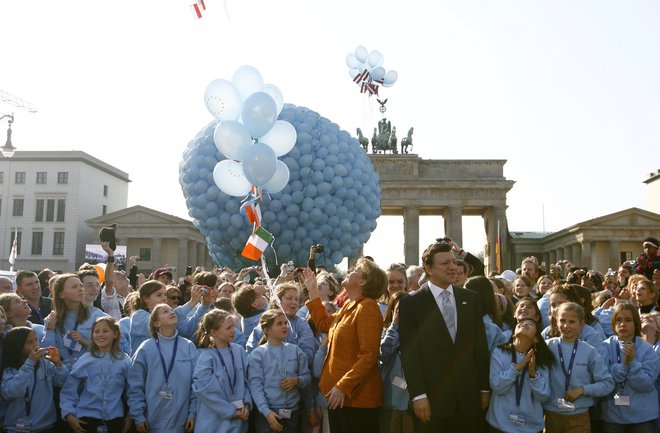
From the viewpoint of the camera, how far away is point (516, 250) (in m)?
63.3

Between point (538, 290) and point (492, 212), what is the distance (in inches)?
1905

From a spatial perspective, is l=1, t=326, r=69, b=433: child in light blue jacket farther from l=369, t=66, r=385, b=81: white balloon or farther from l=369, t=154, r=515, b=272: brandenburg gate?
l=369, t=154, r=515, b=272: brandenburg gate

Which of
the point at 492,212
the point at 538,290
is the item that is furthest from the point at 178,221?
the point at 538,290

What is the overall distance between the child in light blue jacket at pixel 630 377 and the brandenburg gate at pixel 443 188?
165 feet

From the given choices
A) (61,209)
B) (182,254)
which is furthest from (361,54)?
(61,209)

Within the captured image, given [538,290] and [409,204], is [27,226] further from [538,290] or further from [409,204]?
[538,290]

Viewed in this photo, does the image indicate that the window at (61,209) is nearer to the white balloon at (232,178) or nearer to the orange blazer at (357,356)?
the white balloon at (232,178)

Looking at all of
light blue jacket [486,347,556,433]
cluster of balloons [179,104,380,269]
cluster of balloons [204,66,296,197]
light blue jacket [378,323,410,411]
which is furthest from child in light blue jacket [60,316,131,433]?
cluster of balloons [179,104,380,269]

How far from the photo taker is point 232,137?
44.2ft

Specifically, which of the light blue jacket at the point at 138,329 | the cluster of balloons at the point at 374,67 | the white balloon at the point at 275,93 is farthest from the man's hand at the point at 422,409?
the cluster of balloons at the point at 374,67

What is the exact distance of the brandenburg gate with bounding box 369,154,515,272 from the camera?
57.7 metres

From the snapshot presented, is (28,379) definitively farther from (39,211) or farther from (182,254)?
(39,211)

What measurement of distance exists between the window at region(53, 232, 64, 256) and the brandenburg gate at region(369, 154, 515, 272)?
30918 millimetres

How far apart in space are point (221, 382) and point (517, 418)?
278 cm
